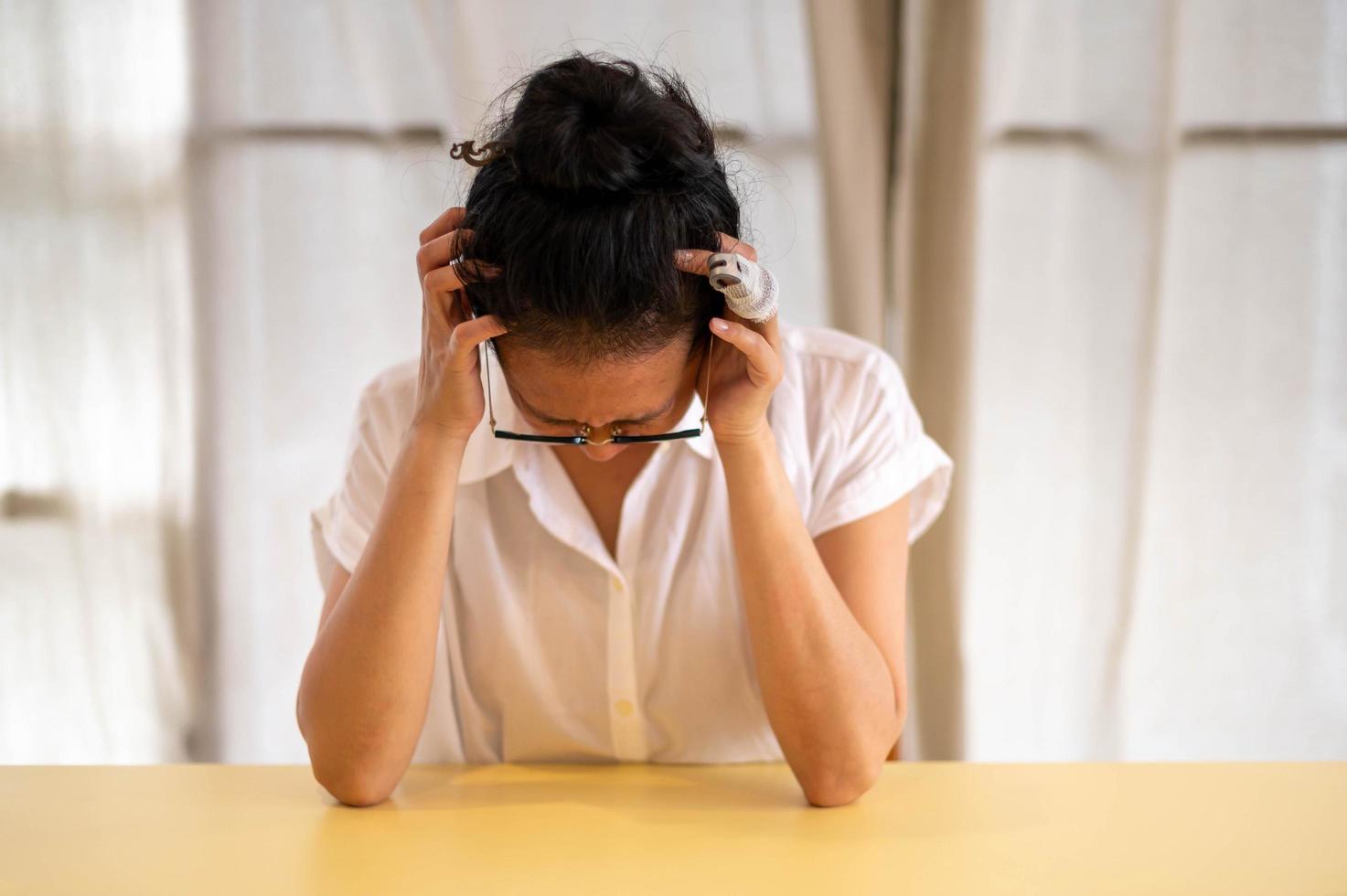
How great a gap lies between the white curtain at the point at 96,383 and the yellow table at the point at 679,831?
1215 millimetres

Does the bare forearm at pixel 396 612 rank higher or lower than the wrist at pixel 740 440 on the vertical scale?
lower

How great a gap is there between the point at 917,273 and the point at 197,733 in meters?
1.84

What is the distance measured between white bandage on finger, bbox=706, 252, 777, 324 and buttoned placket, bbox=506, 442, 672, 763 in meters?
0.33

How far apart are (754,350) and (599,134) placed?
272mm

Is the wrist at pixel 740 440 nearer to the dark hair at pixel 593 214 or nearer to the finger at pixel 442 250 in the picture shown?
the dark hair at pixel 593 214

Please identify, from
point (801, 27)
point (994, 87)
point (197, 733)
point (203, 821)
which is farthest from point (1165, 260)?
point (197, 733)

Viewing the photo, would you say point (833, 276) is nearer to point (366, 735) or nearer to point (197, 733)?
point (366, 735)

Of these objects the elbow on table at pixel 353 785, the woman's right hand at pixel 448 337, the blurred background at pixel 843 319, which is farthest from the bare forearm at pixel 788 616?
the blurred background at pixel 843 319

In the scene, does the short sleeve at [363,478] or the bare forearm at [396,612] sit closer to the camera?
A: the bare forearm at [396,612]

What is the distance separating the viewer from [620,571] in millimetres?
1359

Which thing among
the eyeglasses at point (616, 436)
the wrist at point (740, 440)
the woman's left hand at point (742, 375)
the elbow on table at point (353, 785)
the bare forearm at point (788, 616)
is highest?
the woman's left hand at point (742, 375)

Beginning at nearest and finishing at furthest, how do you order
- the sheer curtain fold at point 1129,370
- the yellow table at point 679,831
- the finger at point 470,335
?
the yellow table at point 679,831, the finger at point 470,335, the sheer curtain fold at point 1129,370

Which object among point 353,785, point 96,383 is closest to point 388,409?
point 353,785

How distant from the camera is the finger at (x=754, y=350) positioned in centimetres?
109
